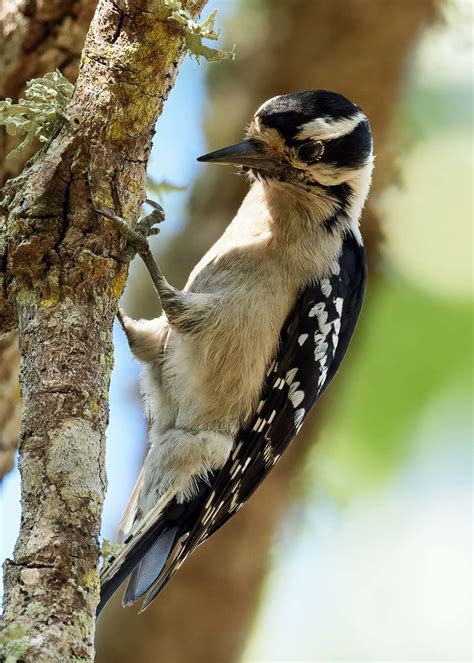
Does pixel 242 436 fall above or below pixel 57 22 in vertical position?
below

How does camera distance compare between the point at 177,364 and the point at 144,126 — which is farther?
the point at 177,364

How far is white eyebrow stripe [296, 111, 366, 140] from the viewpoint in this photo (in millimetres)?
3229

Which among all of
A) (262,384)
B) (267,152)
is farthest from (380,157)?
(262,384)

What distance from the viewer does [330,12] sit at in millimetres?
4098

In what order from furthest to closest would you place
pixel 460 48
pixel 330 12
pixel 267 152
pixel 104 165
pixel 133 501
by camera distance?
pixel 460 48 < pixel 330 12 < pixel 133 501 < pixel 267 152 < pixel 104 165

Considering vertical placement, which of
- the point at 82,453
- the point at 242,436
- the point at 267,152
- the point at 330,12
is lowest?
the point at 82,453

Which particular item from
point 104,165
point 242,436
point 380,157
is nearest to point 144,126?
point 104,165

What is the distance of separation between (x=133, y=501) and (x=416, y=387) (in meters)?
2.00

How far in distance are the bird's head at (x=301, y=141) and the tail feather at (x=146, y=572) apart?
1.36 m

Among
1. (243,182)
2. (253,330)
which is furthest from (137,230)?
(243,182)

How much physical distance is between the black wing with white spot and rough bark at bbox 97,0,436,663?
2.73 feet

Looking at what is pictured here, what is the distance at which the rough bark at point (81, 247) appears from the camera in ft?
6.62

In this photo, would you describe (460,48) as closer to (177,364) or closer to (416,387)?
(416,387)

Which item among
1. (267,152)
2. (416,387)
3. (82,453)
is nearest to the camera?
(82,453)
